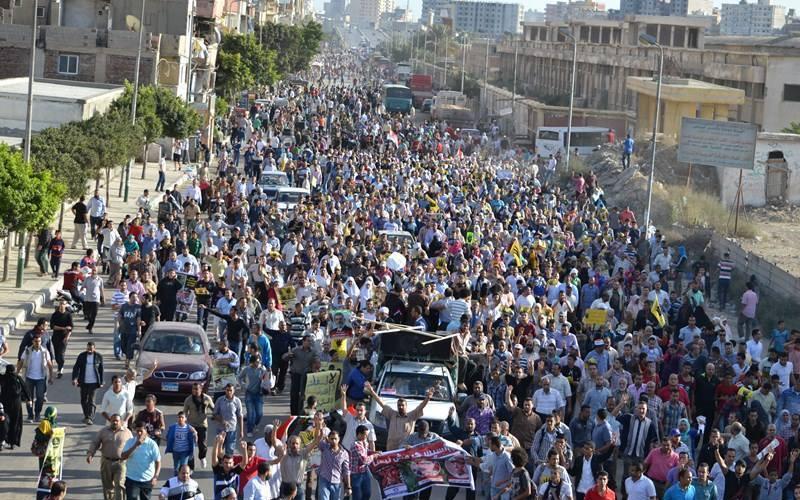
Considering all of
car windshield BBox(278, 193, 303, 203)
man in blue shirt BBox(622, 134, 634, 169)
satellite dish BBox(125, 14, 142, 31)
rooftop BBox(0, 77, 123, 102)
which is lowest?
car windshield BBox(278, 193, 303, 203)

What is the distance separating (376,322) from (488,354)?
177 cm

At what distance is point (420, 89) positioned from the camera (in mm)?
98000

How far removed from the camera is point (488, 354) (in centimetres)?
1884

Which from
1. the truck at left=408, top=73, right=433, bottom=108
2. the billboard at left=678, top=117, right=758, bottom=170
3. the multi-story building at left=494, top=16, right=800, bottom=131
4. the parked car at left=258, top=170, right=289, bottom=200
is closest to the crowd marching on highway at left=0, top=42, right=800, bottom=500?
the parked car at left=258, top=170, right=289, bottom=200

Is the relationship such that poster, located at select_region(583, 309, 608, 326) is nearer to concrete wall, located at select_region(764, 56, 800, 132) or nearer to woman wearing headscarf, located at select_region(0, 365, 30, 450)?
woman wearing headscarf, located at select_region(0, 365, 30, 450)

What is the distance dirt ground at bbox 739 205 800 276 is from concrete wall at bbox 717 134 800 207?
482mm

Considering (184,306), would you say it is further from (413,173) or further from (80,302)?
(413,173)

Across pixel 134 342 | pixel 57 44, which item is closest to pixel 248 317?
pixel 134 342

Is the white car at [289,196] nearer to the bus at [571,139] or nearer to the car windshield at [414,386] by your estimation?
the car windshield at [414,386]

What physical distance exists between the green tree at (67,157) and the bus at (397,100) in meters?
50.8

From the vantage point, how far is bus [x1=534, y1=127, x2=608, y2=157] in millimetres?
62344

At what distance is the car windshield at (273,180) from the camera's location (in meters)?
40.2

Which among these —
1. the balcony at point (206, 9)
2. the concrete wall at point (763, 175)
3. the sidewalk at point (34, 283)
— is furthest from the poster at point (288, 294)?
the balcony at point (206, 9)

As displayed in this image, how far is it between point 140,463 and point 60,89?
40968 mm
